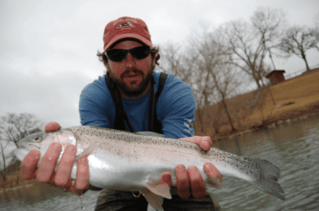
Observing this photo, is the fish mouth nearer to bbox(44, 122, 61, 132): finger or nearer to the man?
bbox(44, 122, 61, 132): finger

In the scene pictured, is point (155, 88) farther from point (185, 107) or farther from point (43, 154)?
point (43, 154)

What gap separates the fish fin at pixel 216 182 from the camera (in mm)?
2099

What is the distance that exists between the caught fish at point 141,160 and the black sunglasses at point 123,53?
1.34m

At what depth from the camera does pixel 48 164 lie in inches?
72.7

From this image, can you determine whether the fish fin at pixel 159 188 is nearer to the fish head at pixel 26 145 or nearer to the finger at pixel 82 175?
the finger at pixel 82 175

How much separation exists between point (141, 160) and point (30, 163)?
1007 millimetres

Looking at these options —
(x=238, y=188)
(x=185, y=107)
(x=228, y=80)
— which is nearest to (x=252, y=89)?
(x=228, y=80)

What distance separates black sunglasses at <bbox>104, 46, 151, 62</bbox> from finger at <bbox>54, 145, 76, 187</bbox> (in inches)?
67.0

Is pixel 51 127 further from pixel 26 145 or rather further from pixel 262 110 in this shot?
pixel 262 110

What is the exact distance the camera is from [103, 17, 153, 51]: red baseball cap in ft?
10.2

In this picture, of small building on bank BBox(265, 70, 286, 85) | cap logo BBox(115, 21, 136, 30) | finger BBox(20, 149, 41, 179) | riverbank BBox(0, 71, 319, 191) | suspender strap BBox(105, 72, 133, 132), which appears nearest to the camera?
finger BBox(20, 149, 41, 179)

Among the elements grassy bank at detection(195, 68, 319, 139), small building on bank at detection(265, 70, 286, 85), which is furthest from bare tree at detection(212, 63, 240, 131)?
small building on bank at detection(265, 70, 286, 85)

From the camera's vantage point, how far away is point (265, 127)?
2016 centimetres

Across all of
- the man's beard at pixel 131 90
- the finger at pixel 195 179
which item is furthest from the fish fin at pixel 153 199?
the man's beard at pixel 131 90
